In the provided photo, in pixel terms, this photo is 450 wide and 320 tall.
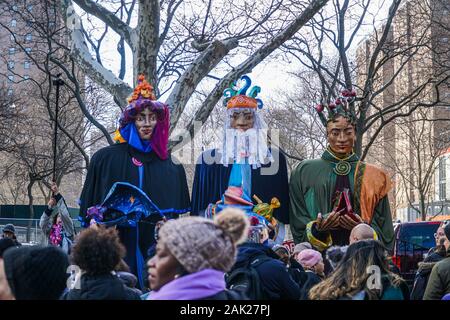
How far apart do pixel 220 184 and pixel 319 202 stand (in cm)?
103

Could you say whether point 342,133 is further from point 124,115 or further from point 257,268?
point 257,268

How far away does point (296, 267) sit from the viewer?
6.60 m

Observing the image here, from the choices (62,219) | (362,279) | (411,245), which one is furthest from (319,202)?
(411,245)

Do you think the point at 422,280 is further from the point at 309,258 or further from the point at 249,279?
the point at 249,279

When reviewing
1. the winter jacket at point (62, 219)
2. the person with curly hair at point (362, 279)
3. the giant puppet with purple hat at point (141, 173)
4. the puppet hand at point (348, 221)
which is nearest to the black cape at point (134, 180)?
the giant puppet with purple hat at point (141, 173)

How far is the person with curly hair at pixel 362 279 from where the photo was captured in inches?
182

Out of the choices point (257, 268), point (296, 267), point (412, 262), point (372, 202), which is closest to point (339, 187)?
point (372, 202)

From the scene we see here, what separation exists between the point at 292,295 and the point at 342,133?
10.8 ft

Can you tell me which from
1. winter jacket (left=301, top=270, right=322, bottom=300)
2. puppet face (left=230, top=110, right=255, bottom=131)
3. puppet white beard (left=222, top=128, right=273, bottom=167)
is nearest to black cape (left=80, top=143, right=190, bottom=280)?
puppet white beard (left=222, top=128, right=273, bottom=167)

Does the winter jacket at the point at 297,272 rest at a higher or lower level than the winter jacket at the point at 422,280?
higher

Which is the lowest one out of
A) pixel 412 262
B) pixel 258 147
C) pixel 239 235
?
pixel 412 262

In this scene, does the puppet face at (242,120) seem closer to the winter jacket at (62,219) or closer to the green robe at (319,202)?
the green robe at (319,202)

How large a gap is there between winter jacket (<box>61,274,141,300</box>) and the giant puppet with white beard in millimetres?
3521

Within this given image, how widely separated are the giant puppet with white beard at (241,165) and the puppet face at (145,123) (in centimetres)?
65
